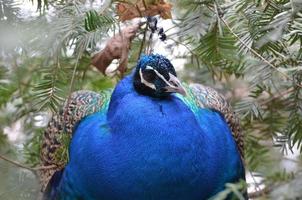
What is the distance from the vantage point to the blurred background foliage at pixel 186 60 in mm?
1446

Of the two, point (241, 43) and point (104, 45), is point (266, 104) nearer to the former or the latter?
point (104, 45)

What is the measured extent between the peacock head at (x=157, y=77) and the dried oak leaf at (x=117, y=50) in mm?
201

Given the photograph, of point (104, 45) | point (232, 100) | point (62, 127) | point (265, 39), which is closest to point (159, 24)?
point (104, 45)


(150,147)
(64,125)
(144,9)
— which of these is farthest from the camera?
(64,125)

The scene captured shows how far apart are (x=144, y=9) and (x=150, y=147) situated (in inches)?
14.7

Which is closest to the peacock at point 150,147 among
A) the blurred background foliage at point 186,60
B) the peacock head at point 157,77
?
the peacock head at point 157,77

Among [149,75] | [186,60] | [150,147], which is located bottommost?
[186,60]

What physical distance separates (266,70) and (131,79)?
0.46 meters

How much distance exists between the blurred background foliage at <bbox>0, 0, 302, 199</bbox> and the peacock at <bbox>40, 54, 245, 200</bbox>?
0.10 m

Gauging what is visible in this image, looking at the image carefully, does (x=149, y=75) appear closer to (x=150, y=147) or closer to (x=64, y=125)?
(x=150, y=147)

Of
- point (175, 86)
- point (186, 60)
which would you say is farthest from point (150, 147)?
point (186, 60)

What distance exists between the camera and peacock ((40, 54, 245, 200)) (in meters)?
1.67

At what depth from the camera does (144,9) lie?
74.0 inches

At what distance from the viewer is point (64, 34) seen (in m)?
1.59
